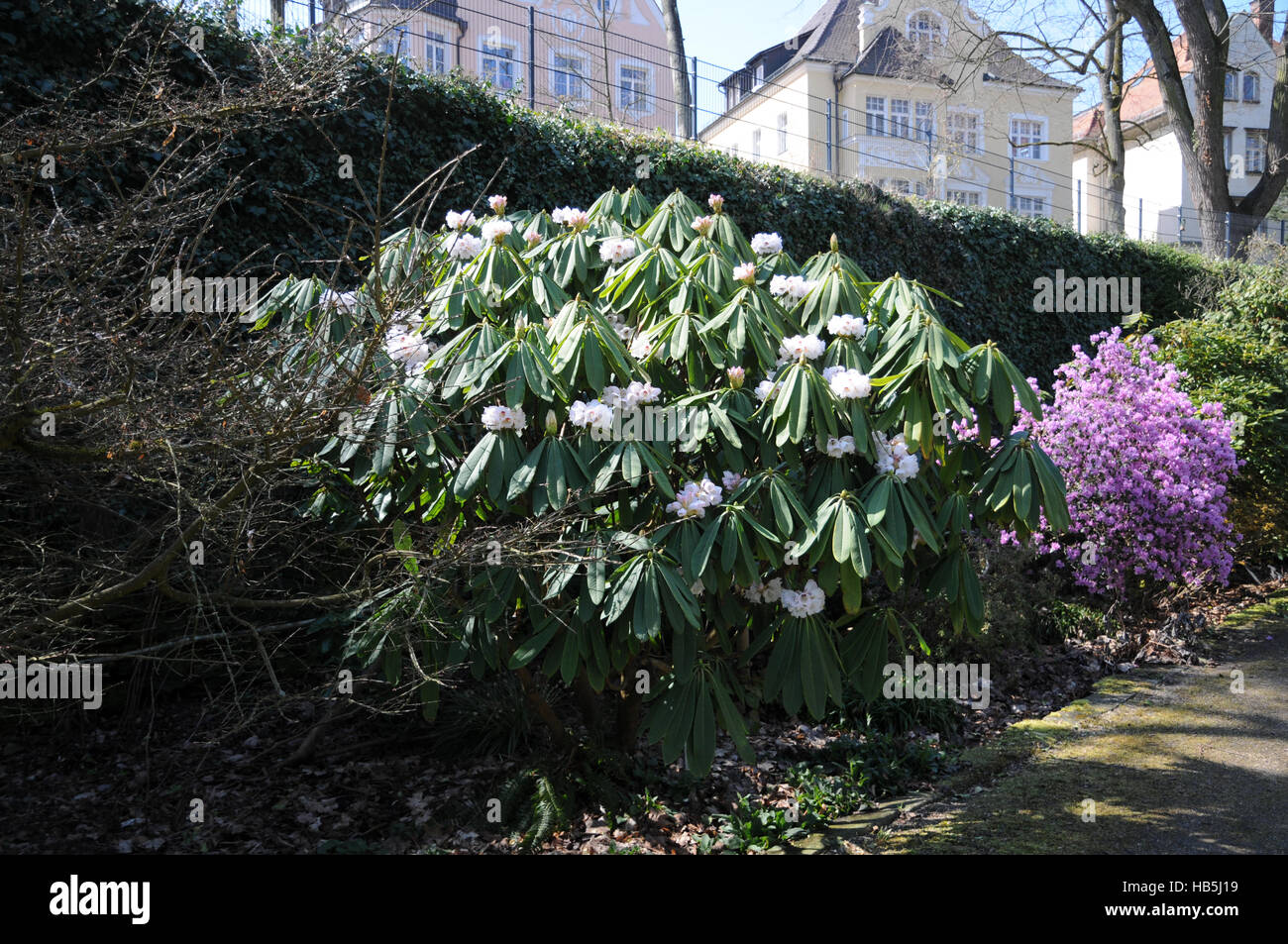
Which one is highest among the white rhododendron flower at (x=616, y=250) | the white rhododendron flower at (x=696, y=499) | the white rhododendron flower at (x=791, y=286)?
the white rhododendron flower at (x=616, y=250)

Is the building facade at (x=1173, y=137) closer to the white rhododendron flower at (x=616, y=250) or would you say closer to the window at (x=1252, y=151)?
the window at (x=1252, y=151)

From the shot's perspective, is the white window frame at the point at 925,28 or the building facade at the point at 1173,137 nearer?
the white window frame at the point at 925,28

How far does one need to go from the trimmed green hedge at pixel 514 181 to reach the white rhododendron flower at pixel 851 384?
1956 mm

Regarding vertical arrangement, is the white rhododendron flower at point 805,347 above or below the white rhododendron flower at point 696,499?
above

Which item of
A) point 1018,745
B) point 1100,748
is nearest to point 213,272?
point 1018,745

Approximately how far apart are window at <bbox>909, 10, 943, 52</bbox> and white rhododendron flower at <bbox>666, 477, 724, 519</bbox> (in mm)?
24840

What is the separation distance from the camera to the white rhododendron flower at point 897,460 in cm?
336

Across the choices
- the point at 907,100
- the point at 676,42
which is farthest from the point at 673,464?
the point at 907,100

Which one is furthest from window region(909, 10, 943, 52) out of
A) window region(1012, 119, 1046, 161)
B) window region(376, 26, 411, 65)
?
window region(376, 26, 411, 65)

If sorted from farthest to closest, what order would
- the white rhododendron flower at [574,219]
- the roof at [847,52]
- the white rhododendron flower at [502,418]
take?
the roof at [847,52] < the white rhododendron flower at [574,219] < the white rhododendron flower at [502,418]

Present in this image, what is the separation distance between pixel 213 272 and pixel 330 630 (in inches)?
84.2

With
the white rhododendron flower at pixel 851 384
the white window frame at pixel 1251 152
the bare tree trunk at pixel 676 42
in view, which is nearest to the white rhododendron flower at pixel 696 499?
the white rhododendron flower at pixel 851 384

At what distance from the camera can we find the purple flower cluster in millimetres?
6570
